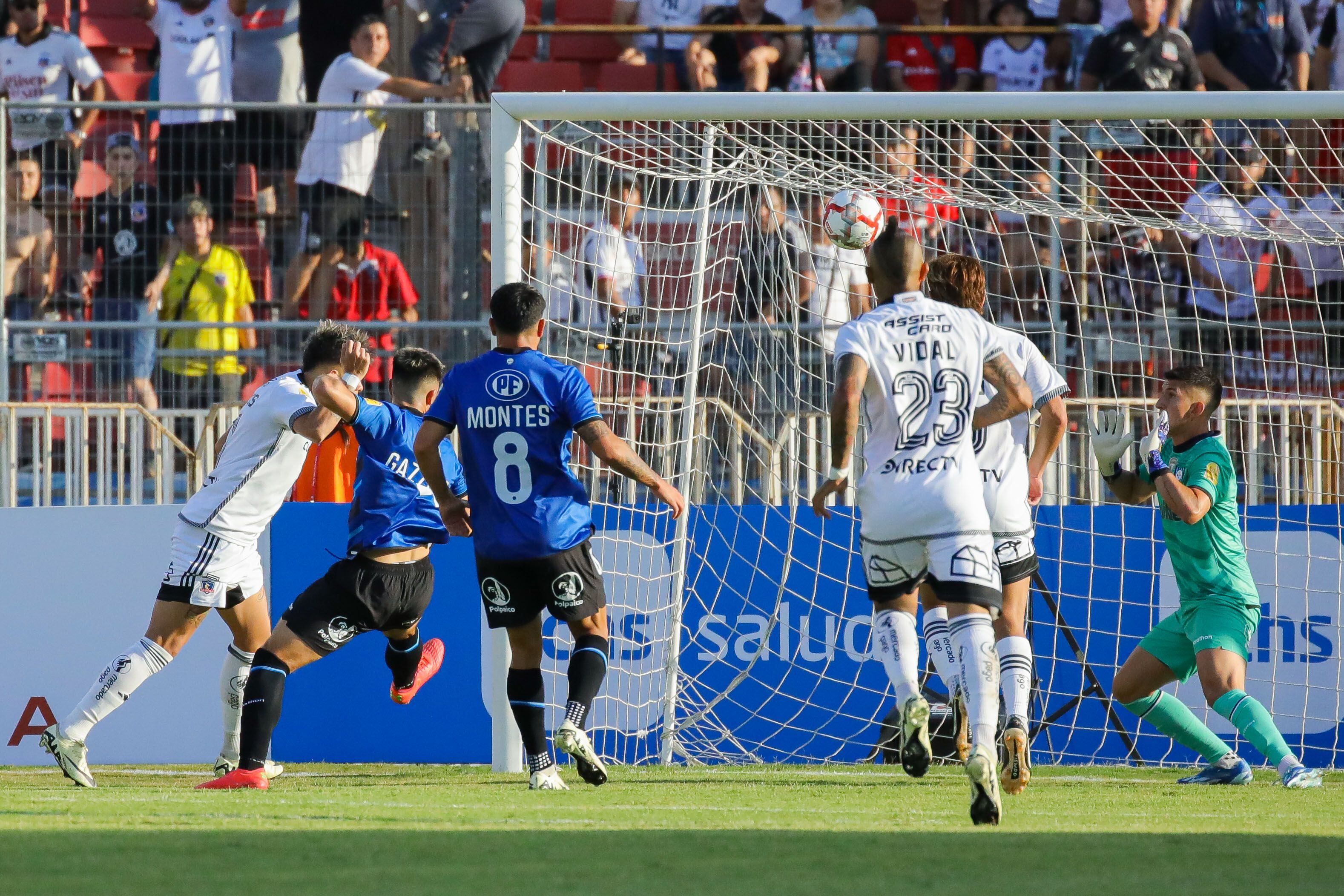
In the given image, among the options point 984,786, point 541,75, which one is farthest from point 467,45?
point 984,786

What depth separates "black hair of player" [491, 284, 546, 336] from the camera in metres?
6.17

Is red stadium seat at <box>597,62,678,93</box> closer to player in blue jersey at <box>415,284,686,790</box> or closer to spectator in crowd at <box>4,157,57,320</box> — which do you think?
spectator in crowd at <box>4,157,57,320</box>

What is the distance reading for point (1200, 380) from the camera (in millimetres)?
6980

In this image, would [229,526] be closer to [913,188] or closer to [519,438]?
[519,438]

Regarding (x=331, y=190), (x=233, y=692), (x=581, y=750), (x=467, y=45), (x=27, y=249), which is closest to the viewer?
(x=581, y=750)

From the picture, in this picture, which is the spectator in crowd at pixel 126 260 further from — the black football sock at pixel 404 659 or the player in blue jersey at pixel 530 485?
the player in blue jersey at pixel 530 485

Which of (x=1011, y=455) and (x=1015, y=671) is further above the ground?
(x=1011, y=455)

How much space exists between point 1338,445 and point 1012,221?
2709mm

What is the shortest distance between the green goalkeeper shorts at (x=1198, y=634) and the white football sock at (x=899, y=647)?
1.73m

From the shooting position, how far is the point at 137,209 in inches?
→ 401

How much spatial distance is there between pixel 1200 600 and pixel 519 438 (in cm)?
314

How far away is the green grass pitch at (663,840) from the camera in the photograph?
3.84 metres

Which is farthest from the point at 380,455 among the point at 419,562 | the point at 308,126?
the point at 308,126

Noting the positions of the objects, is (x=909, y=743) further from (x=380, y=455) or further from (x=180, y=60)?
(x=180, y=60)
